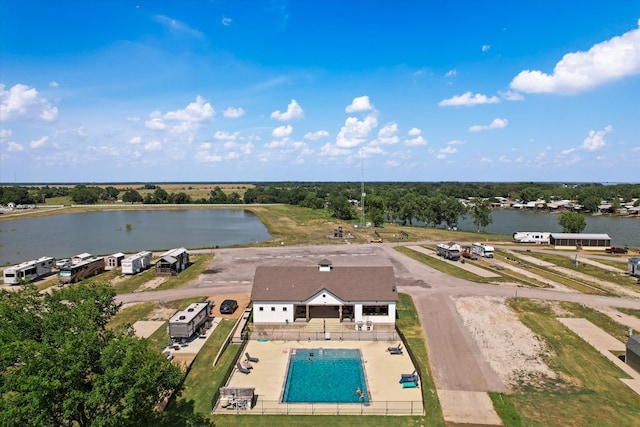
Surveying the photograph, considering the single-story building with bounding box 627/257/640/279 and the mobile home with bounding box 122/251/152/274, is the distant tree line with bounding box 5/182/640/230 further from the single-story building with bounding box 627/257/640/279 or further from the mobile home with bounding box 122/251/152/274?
the mobile home with bounding box 122/251/152/274

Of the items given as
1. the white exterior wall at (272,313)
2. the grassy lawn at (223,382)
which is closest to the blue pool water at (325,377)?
the grassy lawn at (223,382)

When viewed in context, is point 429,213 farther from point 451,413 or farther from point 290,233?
point 451,413

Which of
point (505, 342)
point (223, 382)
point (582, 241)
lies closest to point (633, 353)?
point (505, 342)

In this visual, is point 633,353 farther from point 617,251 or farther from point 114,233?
point 114,233

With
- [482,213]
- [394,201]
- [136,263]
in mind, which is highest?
[394,201]

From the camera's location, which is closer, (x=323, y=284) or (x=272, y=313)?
(x=272, y=313)

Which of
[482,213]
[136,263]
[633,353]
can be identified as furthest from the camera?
[482,213]

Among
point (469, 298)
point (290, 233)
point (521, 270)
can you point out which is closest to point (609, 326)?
point (469, 298)
